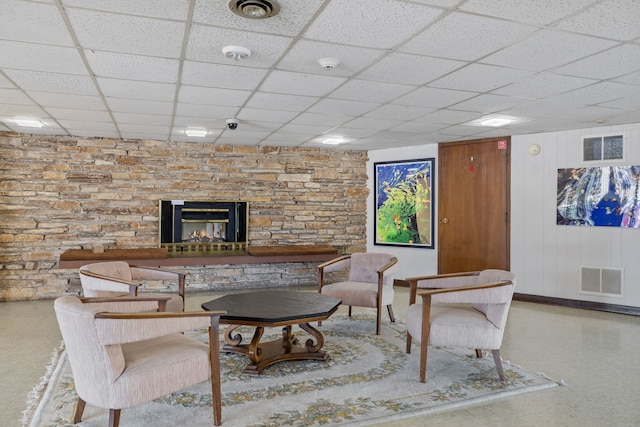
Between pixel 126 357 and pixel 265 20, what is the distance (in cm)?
205

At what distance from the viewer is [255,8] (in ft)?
7.39

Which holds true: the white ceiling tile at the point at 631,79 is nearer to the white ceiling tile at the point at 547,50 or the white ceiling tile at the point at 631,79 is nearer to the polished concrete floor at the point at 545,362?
the white ceiling tile at the point at 547,50

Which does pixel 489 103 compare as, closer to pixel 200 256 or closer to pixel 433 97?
pixel 433 97

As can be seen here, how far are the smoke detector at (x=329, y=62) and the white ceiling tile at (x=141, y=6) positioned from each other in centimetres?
102

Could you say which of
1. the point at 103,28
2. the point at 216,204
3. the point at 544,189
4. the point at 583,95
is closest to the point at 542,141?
the point at 544,189

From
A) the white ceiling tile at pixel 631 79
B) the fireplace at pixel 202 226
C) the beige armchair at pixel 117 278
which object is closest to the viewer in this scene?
the white ceiling tile at pixel 631 79

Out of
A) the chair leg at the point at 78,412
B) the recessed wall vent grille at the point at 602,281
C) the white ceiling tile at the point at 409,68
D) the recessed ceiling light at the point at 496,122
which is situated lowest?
the chair leg at the point at 78,412

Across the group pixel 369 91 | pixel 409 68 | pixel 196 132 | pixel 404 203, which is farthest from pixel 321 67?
pixel 404 203

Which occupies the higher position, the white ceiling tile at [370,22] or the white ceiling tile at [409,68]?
the white ceiling tile at [409,68]

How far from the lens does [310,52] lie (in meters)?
2.93

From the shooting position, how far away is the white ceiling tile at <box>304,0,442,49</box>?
7.48ft

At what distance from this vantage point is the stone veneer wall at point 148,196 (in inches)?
240

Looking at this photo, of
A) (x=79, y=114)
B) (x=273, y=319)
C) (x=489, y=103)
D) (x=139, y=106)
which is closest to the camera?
(x=273, y=319)

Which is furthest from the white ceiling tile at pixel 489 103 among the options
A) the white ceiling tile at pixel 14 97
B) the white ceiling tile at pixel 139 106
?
the white ceiling tile at pixel 14 97
